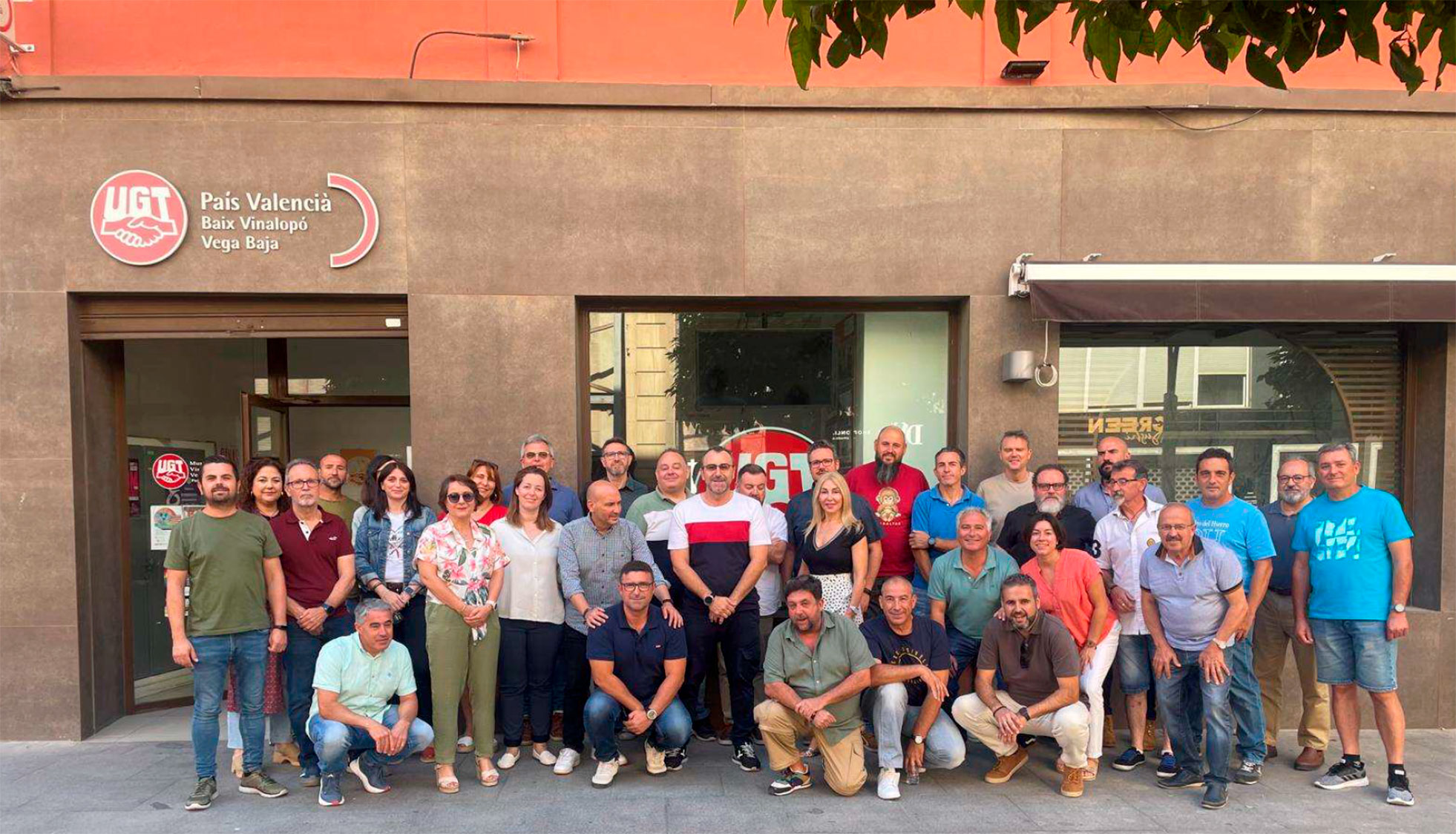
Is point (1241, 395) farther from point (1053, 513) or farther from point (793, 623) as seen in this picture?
point (793, 623)

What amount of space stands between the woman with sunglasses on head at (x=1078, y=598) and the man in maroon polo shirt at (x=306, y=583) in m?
4.17

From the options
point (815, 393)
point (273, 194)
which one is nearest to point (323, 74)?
point (273, 194)

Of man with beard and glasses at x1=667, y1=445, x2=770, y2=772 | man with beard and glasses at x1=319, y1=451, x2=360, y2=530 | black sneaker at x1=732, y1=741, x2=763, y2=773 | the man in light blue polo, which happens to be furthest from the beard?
man with beard and glasses at x1=319, y1=451, x2=360, y2=530

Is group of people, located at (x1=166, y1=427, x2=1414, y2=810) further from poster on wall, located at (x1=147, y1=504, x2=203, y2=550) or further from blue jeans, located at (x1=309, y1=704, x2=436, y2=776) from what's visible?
poster on wall, located at (x1=147, y1=504, x2=203, y2=550)

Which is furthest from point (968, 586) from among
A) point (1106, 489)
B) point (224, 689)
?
point (224, 689)

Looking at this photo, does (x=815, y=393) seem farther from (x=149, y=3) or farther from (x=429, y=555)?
(x=149, y=3)

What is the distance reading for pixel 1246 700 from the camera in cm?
502

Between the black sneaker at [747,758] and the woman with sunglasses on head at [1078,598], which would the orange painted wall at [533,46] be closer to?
the woman with sunglasses on head at [1078,598]

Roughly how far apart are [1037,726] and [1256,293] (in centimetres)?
351

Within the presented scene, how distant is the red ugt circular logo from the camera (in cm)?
611

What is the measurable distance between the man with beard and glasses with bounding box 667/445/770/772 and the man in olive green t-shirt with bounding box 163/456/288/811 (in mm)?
2366

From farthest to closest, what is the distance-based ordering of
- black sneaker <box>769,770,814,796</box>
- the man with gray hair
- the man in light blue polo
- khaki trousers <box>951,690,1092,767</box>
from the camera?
the man with gray hair, the man in light blue polo, black sneaker <box>769,770,814,796</box>, khaki trousers <box>951,690,1092,767</box>

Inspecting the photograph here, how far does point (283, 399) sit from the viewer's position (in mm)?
7730

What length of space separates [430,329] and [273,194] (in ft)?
4.84
